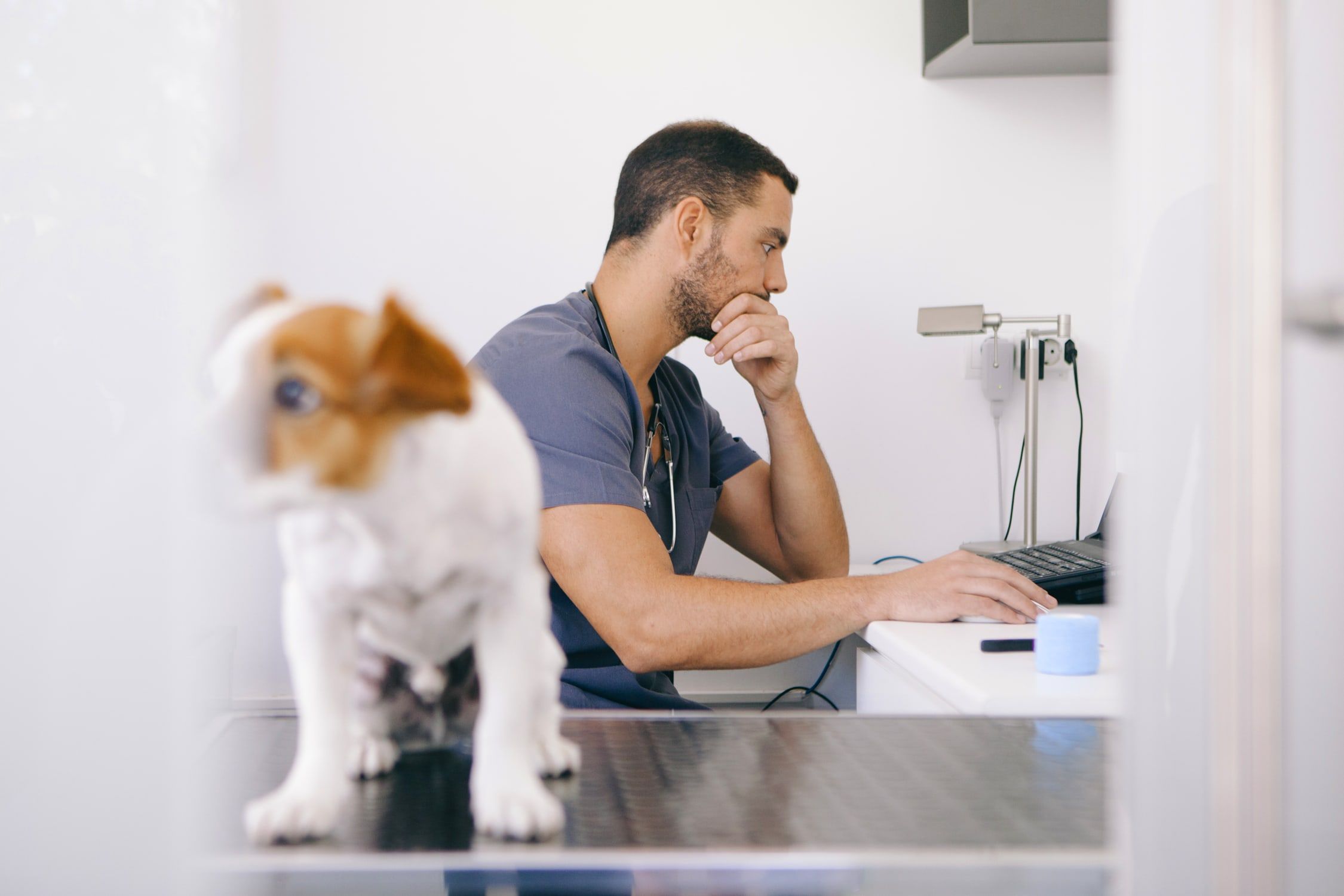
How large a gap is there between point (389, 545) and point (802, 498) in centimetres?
131

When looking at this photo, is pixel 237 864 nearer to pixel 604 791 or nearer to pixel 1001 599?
pixel 604 791

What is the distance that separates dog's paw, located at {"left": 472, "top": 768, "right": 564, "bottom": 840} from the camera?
0.39 meters

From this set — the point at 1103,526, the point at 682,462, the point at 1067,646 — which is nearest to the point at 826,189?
the point at 682,462

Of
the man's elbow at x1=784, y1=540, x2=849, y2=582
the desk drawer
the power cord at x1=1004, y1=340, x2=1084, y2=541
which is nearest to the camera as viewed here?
the desk drawer

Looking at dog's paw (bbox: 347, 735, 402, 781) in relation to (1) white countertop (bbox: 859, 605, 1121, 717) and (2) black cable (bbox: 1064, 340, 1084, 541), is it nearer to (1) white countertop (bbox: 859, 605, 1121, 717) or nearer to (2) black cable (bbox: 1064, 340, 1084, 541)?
(1) white countertop (bbox: 859, 605, 1121, 717)

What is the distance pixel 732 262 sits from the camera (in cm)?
140

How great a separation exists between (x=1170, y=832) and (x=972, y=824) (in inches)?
3.8

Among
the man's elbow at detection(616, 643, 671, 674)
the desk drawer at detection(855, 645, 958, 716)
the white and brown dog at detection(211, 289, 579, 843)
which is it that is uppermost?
→ the white and brown dog at detection(211, 289, 579, 843)

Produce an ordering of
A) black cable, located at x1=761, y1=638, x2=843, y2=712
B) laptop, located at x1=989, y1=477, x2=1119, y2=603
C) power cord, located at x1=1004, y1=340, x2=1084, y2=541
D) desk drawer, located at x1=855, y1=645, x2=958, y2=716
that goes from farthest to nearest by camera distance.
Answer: power cord, located at x1=1004, y1=340, x2=1084, y2=541 → black cable, located at x1=761, y1=638, x2=843, y2=712 → laptop, located at x1=989, y1=477, x2=1119, y2=603 → desk drawer, located at x1=855, y1=645, x2=958, y2=716

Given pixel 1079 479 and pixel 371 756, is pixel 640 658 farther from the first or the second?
pixel 1079 479

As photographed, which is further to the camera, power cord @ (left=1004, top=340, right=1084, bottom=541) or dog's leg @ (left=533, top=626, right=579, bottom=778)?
power cord @ (left=1004, top=340, right=1084, bottom=541)

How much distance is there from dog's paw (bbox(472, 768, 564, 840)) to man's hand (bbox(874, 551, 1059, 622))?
0.80 metres

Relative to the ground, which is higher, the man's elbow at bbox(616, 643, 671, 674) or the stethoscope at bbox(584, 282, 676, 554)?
the stethoscope at bbox(584, 282, 676, 554)

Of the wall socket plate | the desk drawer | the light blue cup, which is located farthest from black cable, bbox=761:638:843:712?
the light blue cup
